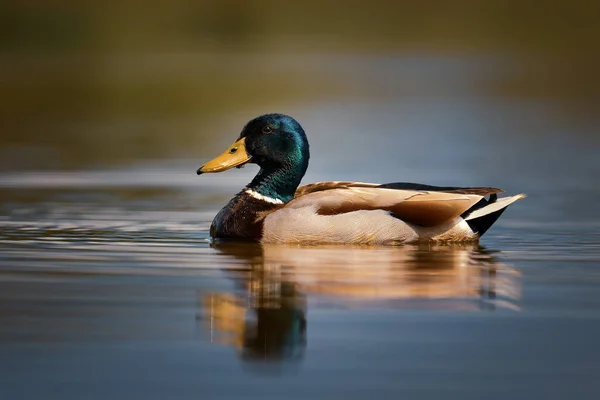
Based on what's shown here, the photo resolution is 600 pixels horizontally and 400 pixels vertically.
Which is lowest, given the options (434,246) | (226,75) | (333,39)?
(434,246)

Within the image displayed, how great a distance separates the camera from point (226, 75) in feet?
110

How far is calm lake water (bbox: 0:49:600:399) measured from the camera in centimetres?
553

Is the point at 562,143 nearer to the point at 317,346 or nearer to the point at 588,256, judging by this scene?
the point at 588,256

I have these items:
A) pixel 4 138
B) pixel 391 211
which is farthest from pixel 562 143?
pixel 391 211

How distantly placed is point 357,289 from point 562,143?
1221 cm

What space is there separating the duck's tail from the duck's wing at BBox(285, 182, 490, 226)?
0.09m

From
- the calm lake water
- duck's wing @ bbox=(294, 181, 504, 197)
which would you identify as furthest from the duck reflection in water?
duck's wing @ bbox=(294, 181, 504, 197)

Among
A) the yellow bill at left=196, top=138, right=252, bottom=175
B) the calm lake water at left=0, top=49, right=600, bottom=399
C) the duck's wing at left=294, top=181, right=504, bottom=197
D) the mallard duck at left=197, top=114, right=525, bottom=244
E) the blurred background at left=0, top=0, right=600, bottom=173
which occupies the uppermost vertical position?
the blurred background at left=0, top=0, right=600, bottom=173

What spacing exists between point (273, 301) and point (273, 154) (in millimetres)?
3698

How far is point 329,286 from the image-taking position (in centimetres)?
773

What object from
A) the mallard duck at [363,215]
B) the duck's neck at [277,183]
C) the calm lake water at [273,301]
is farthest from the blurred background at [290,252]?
the duck's neck at [277,183]

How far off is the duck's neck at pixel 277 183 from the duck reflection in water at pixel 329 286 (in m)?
0.81

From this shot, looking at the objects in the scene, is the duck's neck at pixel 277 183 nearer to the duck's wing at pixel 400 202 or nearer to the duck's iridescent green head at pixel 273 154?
Result: the duck's iridescent green head at pixel 273 154

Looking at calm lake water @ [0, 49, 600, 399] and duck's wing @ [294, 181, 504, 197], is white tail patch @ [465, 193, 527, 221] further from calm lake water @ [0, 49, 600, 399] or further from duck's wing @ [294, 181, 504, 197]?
calm lake water @ [0, 49, 600, 399]
